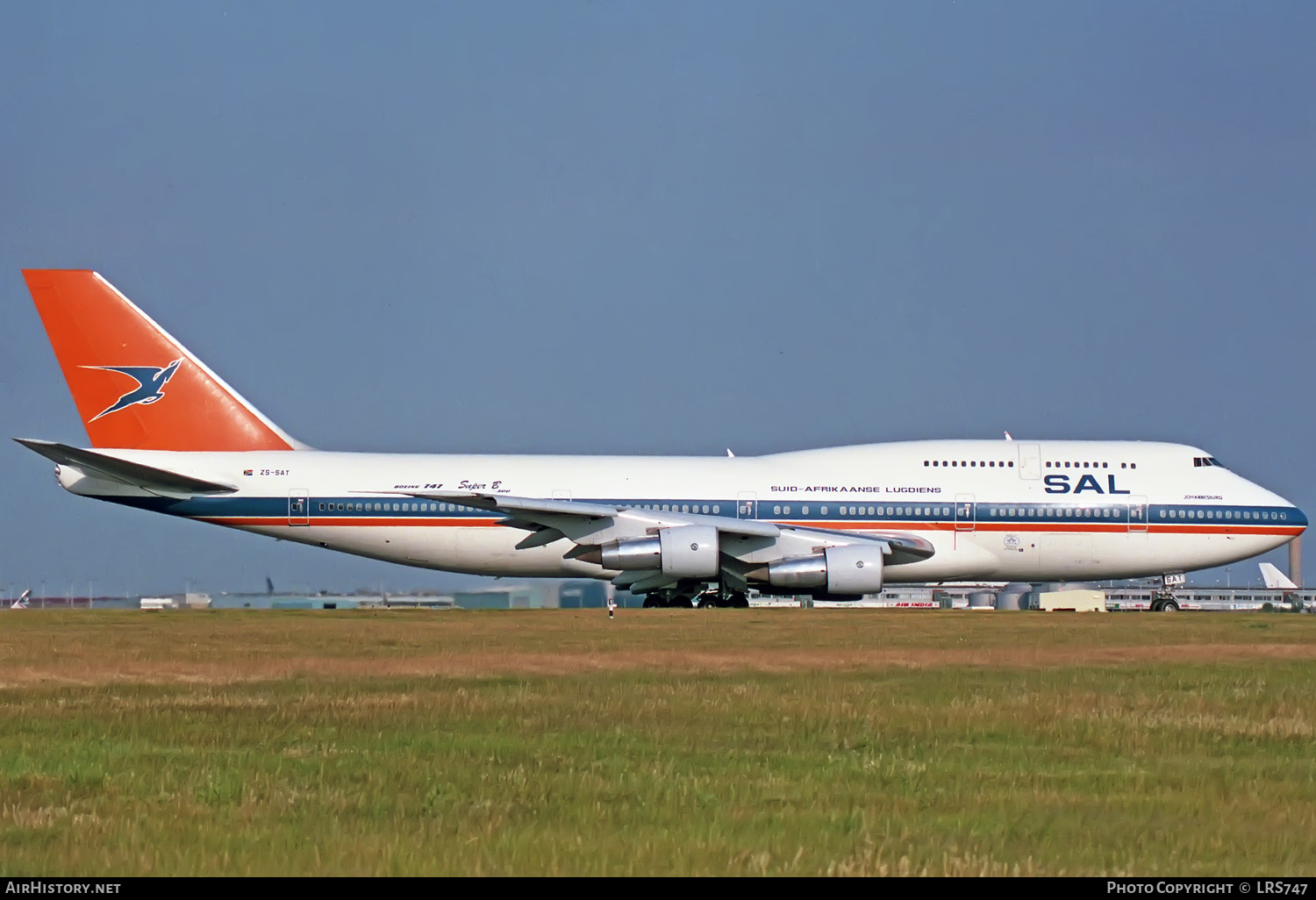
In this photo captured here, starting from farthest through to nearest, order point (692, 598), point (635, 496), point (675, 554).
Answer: point (692, 598), point (635, 496), point (675, 554)

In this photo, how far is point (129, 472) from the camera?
123 feet

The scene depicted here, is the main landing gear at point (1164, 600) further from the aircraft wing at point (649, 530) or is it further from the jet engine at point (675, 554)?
the jet engine at point (675, 554)

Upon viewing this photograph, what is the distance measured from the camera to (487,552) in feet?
130

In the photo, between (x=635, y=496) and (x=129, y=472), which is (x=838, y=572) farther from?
(x=129, y=472)

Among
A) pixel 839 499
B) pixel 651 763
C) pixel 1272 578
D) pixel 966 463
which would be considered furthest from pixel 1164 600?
pixel 1272 578

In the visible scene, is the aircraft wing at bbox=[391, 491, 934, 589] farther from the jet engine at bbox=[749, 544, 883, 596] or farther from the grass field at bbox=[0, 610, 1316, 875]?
the grass field at bbox=[0, 610, 1316, 875]

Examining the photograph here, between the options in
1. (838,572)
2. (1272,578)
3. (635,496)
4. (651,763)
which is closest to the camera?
(651,763)

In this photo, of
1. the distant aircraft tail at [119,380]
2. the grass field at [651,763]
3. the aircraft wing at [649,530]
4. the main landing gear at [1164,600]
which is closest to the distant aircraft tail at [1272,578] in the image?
the main landing gear at [1164,600]

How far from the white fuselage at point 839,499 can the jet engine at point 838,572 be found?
2.33m

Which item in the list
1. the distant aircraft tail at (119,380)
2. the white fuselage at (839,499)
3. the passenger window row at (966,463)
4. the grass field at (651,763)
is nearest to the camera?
the grass field at (651,763)

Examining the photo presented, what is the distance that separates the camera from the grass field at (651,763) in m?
7.14

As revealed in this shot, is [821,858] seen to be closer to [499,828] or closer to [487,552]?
[499,828]

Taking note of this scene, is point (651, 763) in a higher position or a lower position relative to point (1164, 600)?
lower

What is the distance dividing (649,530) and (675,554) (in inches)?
73.1
